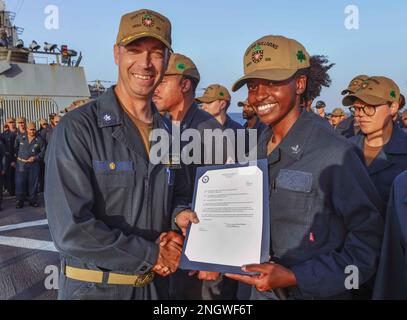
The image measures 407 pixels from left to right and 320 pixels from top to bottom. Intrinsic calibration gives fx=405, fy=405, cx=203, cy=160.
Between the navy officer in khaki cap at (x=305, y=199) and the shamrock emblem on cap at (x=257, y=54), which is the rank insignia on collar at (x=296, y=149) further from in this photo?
A: the shamrock emblem on cap at (x=257, y=54)

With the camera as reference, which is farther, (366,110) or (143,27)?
(366,110)

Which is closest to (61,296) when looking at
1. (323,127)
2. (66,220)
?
(66,220)

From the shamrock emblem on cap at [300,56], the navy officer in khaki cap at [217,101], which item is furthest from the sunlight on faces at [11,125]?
the shamrock emblem on cap at [300,56]

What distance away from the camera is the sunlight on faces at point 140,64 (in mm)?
2182

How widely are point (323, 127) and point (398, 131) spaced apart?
4.89 ft

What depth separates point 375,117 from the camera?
3.13 meters

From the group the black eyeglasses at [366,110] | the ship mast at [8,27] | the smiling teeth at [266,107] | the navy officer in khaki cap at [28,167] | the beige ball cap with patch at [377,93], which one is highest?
the ship mast at [8,27]

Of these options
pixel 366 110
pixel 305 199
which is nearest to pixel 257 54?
pixel 305 199

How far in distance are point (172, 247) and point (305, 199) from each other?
0.72m

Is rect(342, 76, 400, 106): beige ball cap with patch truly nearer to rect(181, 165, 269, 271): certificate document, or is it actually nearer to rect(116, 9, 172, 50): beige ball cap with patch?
rect(181, 165, 269, 271): certificate document

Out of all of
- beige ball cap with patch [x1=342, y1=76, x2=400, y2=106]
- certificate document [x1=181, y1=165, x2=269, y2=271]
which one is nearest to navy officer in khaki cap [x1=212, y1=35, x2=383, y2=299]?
certificate document [x1=181, y1=165, x2=269, y2=271]

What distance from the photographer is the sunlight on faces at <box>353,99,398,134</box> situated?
313 cm

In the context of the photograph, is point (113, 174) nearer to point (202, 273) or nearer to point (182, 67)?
point (202, 273)

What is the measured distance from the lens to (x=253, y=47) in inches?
84.7
